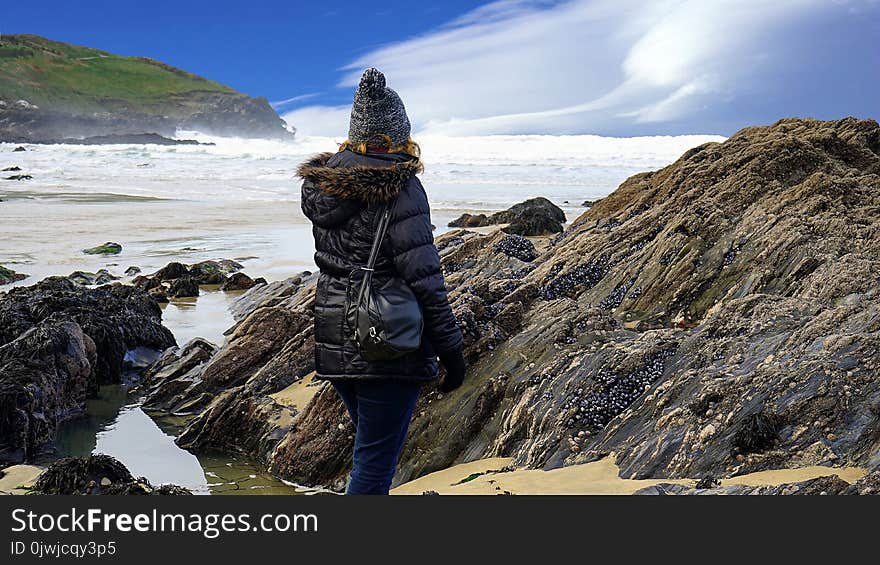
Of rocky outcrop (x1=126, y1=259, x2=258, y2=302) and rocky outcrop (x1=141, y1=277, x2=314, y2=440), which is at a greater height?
rocky outcrop (x1=126, y1=259, x2=258, y2=302)

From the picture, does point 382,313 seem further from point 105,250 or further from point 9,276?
point 105,250

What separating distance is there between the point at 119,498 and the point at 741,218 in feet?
20.8

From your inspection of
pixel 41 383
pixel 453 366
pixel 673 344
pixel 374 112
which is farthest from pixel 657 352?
pixel 41 383

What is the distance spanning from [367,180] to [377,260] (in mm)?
396

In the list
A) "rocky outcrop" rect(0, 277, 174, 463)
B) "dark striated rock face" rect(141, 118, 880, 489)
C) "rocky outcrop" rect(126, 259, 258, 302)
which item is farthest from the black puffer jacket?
"rocky outcrop" rect(126, 259, 258, 302)

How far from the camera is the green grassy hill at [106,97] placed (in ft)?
452

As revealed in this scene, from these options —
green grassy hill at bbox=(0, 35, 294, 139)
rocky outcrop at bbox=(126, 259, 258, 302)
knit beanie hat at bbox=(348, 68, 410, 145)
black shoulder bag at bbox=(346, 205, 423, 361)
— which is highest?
green grassy hill at bbox=(0, 35, 294, 139)

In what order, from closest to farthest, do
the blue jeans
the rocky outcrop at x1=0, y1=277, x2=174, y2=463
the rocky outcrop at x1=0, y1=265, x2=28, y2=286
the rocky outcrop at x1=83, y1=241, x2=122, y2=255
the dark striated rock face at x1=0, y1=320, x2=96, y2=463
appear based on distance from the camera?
the blue jeans
the dark striated rock face at x1=0, y1=320, x2=96, y2=463
the rocky outcrop at x1=0, y1=277, x2=174, y2=463
the rocky outcrop at x1=0, y1=265, x2=28, y2=286
the rocky outcrop at x1=83, y1=241, x2=122, y2=255

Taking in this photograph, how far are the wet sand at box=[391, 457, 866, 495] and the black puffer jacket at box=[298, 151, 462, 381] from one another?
61.0 inches

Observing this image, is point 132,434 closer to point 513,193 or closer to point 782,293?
point 782,293

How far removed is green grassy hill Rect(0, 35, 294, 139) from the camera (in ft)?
452

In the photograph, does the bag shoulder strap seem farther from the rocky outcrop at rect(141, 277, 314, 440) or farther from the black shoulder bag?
the rocky outcrop at rect(141, 277, 314, 440)

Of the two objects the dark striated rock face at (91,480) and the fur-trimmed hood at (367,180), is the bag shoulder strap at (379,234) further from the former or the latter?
the dark striated rock face at (91,480)

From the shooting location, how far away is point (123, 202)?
2878cm
